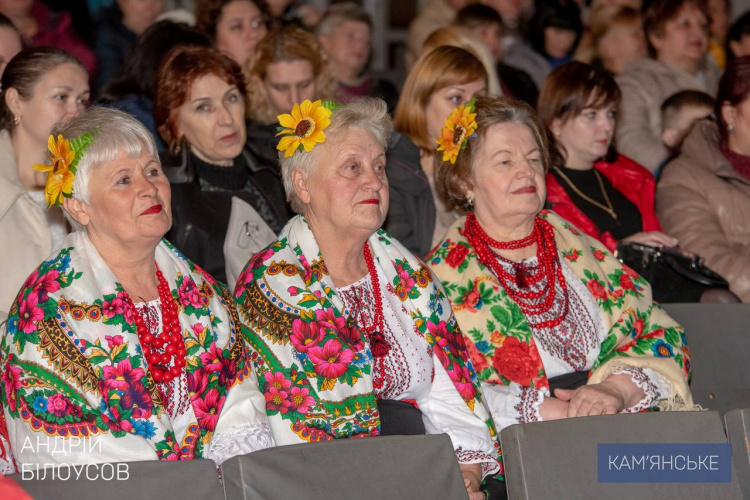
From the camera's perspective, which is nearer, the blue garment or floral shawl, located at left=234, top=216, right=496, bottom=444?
floral shawl, located at left=234, top=216, right=496, bottom=444

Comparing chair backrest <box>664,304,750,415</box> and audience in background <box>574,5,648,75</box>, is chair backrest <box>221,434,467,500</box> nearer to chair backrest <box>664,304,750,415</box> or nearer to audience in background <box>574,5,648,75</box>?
chair backrest <box>664,304,750,415</box>

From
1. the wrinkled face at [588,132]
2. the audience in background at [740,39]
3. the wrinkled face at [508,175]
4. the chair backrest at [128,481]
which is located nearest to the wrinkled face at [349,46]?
the wrinkled face at [588,132]

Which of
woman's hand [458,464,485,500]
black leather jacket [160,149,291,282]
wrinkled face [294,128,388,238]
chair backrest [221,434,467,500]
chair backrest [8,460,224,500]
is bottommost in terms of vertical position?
woman's hand [458,464,485,500]

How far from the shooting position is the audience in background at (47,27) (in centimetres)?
464

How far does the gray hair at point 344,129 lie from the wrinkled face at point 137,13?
2508 mm

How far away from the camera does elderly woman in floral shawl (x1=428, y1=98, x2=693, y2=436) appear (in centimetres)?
279

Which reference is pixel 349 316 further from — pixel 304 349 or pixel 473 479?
pixel 473 479

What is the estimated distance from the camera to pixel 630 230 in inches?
152

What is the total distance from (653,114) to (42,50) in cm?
312

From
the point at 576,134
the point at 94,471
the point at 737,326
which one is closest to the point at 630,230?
the point at 576,134

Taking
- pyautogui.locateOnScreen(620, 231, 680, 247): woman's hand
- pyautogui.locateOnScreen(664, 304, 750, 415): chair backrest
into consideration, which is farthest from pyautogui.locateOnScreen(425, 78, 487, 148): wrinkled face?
pyautogui.locateOnScreen(664, 304, 750, 415): chair backrest

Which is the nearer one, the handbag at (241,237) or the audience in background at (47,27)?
the handbag at (241,237)

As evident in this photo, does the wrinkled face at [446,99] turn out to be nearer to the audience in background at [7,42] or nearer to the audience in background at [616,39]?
the audience in background at [7,42]

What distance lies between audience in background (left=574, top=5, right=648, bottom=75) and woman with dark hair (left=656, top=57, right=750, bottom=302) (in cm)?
166
